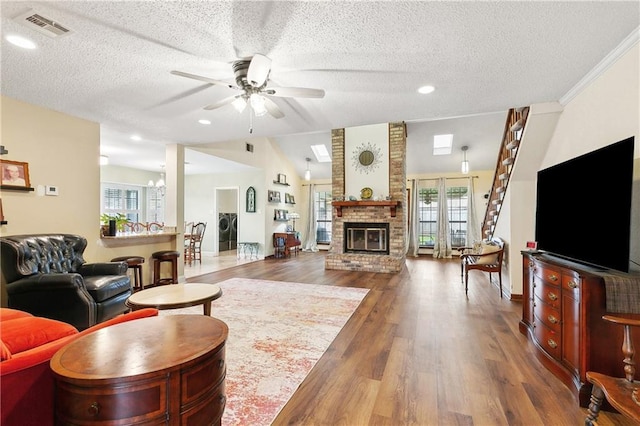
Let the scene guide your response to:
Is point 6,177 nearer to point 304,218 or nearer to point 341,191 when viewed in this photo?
point 341,191

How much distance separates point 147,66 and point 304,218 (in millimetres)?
7880

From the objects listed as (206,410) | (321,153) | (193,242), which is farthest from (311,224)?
(206,410)

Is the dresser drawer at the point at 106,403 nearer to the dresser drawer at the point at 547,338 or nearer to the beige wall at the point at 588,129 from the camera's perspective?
the dresser drawer at the point at 547,338

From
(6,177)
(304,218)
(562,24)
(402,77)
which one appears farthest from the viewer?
(304,218)

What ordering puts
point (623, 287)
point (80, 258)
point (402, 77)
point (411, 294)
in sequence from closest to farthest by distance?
point (623, 287) < point (402, 77) < point (80, 258) < point (411, 294)

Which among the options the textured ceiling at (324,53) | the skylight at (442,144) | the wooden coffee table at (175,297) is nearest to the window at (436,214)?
the skylight at (442,144)

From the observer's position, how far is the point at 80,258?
135 inches

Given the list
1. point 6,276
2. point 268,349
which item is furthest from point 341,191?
point 6,276

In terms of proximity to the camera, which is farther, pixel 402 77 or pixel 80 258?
pixel 80 258

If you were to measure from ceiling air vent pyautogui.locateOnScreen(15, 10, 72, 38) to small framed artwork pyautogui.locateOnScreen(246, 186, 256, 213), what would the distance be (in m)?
6.09

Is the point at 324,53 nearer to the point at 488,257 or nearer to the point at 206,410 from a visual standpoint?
the point at 206,410

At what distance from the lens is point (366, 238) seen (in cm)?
650

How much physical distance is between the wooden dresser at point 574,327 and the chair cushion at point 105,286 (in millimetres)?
4051

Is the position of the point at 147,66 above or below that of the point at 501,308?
above
